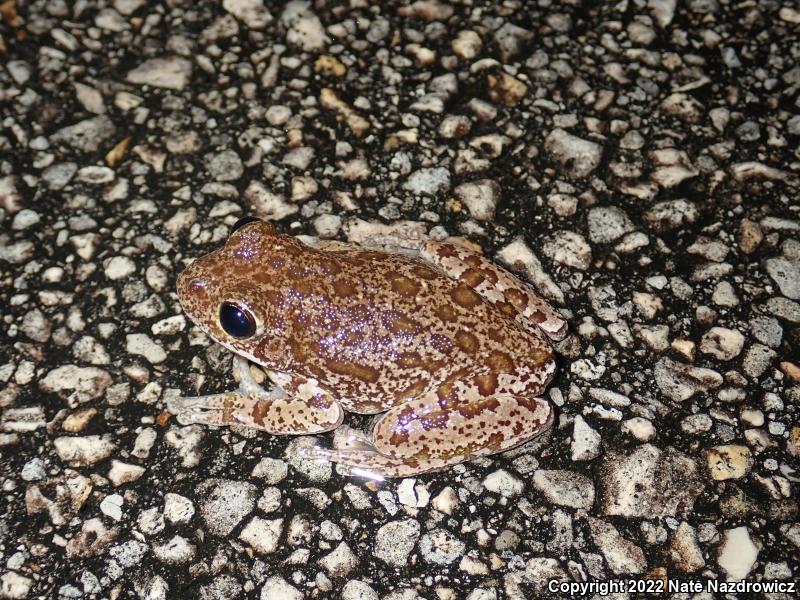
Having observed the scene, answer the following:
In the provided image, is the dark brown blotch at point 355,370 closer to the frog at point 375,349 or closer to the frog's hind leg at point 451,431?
the frog at point 375,349

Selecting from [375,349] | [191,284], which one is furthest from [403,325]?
[191,284]

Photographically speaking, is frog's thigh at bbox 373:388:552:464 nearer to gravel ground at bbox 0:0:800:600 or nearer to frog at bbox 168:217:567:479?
frog at bbox 168:217:567:479

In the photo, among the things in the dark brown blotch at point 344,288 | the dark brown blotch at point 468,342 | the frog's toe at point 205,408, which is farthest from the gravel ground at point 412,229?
the dark brown blotch at point 344,288

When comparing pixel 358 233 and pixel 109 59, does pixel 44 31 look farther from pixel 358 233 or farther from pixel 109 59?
pixel 358 233

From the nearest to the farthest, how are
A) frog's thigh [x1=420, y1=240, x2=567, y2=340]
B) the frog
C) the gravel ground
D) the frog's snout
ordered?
1. the gravel ground
2. the frog
3. the frog's snout
4. frog's thigh [x1=420, y1=240, x2=567, y2=340]

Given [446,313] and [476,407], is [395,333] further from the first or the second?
[476,407]

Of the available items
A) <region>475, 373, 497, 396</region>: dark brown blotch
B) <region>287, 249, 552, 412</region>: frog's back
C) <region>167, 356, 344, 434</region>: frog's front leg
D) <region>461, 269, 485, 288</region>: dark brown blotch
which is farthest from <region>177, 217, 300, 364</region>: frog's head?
<region>475, 373, 497, 396</region>: dark brown blotch
